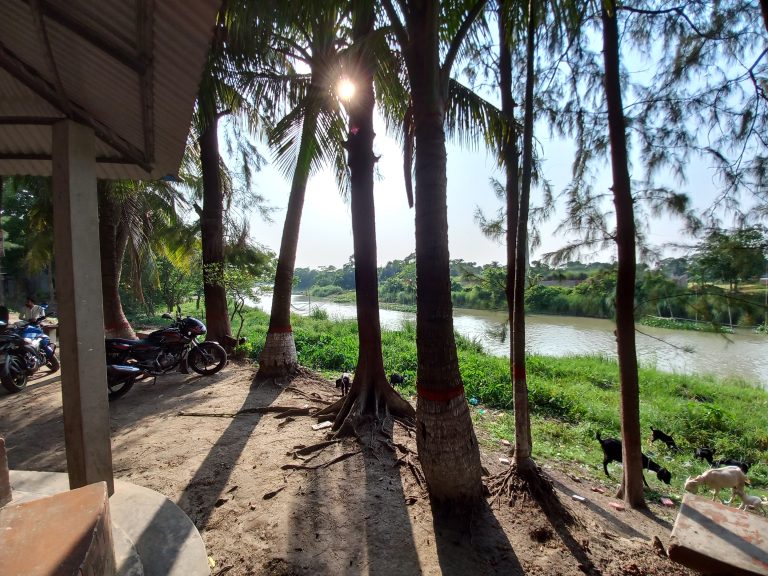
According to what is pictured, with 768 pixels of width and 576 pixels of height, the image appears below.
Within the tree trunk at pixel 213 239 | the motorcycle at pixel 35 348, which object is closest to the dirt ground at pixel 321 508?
the motorcycle at pixel 35 348

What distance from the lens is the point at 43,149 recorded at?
2.95 metres

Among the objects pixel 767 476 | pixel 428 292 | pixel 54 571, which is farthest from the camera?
pixel 767 476

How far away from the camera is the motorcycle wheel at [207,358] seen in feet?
21.8

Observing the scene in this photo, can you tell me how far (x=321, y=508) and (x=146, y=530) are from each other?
1.20 m

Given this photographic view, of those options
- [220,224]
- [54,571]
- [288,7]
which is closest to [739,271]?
[288,7]

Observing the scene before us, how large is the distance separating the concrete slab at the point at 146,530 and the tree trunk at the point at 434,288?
1.56m

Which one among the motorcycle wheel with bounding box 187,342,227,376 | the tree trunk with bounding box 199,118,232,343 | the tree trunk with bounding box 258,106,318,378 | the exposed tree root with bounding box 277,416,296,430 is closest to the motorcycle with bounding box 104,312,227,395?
the motorcycle wheel with bounding box 187,342,227,376

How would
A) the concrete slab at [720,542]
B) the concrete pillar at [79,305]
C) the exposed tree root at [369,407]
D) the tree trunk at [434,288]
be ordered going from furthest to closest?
the exposed tree root at [369,407]
the tree trunk at [434,288]
the concrete pillar at [79,305]
the concrete slab at [720,542]

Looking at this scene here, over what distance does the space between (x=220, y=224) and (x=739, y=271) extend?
809 cm

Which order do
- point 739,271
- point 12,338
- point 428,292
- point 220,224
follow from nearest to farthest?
point 428,292 → point 739,271 → point 12,338 → point 220,224

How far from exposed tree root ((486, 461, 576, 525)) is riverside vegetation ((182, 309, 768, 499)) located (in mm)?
2057

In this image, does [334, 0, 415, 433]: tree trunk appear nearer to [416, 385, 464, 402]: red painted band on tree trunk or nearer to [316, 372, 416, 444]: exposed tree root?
[316, 372, 416, 444]: exposed tree root

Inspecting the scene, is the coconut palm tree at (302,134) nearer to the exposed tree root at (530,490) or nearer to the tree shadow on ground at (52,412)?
the tree shadow on ground at (52,412)

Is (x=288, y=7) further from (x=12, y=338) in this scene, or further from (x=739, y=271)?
(x=12, y=338)
